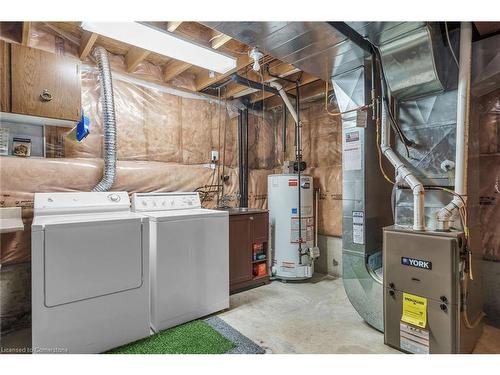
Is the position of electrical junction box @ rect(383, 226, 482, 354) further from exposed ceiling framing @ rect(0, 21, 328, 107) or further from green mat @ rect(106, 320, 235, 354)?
exposed ceiling framing @ rect(0, 21, 328, 107)

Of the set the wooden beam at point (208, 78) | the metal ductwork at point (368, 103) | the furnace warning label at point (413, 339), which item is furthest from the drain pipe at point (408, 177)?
the wooden beam at point (208, 78)

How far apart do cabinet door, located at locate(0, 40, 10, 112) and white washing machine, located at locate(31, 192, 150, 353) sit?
2.45 feet

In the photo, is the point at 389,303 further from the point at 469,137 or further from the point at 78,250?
the point at 78,250

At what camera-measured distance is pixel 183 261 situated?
2447 millimetres

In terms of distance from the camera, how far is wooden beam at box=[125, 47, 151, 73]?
2.78 meters

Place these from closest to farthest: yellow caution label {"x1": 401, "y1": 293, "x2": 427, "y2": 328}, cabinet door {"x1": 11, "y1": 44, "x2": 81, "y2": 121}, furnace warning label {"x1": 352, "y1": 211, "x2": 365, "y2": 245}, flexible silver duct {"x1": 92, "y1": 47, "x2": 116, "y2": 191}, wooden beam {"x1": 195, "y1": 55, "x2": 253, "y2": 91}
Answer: yellow caution label {"x1": 401, "y1": 293, "x2": 427, "y2": 328}, cabinet door {"x1": 11, "y1": 44, "x2": 81, "y2": 121}, furnace warning label {"x1": 352, "y1": 211, "x2": 365, "y2": 245}, flexible silver duct {"x1": 92, "y1": 47, "x2": 116, "y2": 191}, wooden beam {"x1": 195, "y1": 55, "x2": 253, "y2": 91}

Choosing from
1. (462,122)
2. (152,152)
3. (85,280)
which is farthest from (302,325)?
(152,152)

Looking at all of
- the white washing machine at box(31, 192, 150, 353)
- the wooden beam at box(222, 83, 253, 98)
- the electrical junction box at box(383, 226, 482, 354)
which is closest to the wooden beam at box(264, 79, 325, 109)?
the wooden beam at box(222, 83, 253, 98)

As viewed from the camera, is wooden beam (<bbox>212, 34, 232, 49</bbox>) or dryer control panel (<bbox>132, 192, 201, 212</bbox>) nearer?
wooden beam (<bbox>212, 34, 232, 49</bbox>)

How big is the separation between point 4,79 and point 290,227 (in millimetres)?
3164

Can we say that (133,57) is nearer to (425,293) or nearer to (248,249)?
(248,249)

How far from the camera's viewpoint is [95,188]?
105 inches

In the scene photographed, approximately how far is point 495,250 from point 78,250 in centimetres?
354

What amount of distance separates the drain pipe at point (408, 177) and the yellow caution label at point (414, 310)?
485 millimetres
